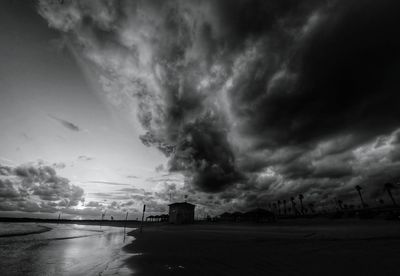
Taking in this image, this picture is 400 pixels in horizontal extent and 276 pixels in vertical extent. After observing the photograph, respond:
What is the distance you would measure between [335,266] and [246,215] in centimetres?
7335

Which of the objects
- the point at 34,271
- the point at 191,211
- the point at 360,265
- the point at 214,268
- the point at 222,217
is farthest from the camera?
the point at 222,217

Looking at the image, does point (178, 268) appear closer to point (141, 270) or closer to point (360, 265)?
point (141, 270)

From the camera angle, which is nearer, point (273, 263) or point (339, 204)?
point (273, 263)

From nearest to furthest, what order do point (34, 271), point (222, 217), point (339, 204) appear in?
point (34, 271), point (222, 217), point (339, 204)

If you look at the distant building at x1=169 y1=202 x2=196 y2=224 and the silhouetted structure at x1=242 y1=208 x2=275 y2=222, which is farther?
the distant building at x1=169 y1=202 x2=196 y2=224

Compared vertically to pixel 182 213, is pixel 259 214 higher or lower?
lower

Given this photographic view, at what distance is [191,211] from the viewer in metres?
73.2

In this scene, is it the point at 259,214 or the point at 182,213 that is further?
the point at 182,213

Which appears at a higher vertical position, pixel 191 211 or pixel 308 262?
pixel 191 211

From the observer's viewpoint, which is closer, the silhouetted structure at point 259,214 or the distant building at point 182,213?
the silhouetted structure at point 259,214

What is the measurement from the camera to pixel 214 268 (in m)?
7.88

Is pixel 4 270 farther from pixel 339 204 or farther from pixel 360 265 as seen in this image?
pixel 339 204

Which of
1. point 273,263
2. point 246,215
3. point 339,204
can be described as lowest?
point 273,263

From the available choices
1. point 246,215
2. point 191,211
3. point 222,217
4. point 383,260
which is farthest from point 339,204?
point 383,260
